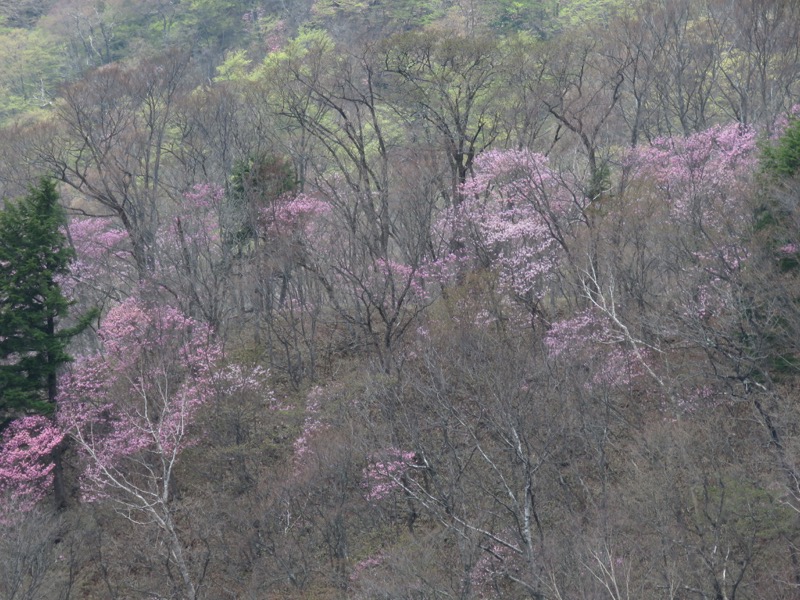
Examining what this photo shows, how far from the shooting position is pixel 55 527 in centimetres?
2108

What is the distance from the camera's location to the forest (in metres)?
17.2

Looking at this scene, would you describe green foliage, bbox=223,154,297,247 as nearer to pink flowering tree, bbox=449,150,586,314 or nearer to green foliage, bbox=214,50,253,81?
pink flowering tree, bbox=449,150,586,314

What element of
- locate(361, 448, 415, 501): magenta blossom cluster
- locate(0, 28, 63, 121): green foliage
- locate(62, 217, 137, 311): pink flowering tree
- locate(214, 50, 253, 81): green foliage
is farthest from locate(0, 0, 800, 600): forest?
locate(0, 28, 63, 121): green foliage

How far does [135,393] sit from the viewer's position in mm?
23641

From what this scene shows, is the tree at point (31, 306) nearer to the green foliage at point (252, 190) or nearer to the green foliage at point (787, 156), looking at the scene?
the green foliage at point (252, 190)

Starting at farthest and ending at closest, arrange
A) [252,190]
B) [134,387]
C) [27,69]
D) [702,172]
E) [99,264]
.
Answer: [27,69] → [99,264] → [252,190] → [702,172] → [134,387]

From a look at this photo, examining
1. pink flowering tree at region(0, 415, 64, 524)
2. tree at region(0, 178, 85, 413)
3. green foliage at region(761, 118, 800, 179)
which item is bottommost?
A: pink flowering tree at region(0, 415, 64, 524)

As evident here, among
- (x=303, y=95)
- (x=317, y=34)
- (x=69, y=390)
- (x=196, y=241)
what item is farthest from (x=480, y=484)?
(x=317, y=34)

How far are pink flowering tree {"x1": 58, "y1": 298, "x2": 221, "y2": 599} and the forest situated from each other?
4.9 inches

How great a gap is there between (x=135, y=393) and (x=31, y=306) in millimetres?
4503

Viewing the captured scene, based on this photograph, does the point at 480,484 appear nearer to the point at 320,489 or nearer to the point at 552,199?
the point at 320,489

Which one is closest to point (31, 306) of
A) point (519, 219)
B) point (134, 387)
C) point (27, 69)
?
point (134, 387)

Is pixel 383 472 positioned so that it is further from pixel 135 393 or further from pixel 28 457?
pixel 28 457

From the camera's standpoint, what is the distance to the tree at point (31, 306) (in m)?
24.9
